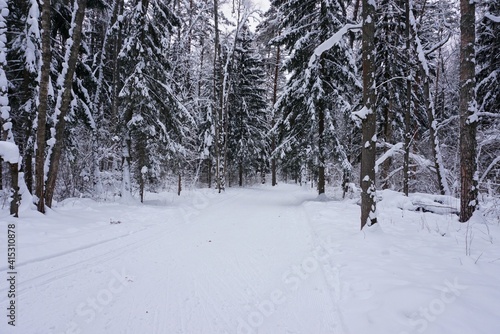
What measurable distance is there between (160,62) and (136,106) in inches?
103

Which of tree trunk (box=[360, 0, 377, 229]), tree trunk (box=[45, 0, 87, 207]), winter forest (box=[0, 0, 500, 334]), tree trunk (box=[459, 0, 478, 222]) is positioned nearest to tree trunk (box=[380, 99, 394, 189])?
winter forest (box=[0, 0, 500, 334])

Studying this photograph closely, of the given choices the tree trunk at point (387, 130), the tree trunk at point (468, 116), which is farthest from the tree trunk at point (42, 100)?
the tree trunk at point (387, 130)

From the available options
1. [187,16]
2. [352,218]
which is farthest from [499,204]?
[187,16]

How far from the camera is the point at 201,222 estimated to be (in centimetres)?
778

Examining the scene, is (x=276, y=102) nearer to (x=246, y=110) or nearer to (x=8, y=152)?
(x=246, y=110)

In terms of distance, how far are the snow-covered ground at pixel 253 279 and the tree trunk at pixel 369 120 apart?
0.61 m

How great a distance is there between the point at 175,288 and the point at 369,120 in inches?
198

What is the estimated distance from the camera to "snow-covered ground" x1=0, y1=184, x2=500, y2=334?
2596mm

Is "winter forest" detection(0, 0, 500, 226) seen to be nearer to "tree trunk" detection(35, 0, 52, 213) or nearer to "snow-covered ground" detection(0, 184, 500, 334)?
"tree trunk" detection(35, 0, 52, 213)

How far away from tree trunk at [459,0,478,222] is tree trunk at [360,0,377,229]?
2.28 m

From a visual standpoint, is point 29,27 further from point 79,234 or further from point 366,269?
point 366,269

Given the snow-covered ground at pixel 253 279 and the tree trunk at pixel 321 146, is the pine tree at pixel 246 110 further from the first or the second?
the snow-covered ground at pixel 253 279

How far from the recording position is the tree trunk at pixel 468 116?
5879 millimetres

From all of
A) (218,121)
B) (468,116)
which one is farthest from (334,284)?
(218,121)
